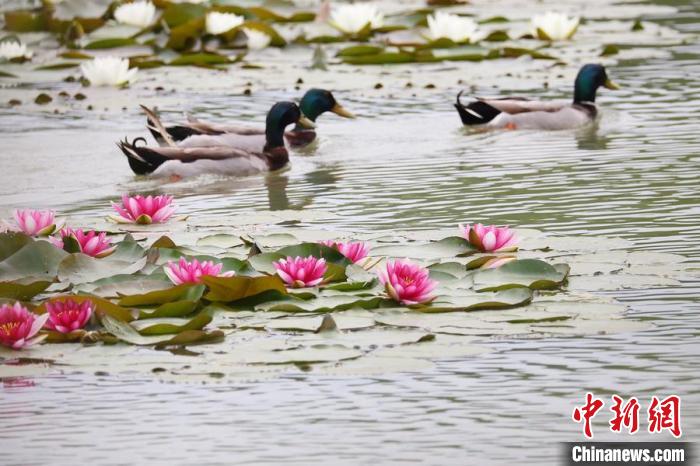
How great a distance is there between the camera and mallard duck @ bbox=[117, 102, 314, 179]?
9586mm

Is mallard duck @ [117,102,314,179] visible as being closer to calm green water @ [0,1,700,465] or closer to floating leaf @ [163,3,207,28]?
calm green water @ [0,1,700,465]

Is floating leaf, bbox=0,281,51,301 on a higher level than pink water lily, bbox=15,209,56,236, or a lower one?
lower

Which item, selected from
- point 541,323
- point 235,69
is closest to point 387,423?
point 541,323

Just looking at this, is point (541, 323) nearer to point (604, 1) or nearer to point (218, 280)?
point (218, 280)

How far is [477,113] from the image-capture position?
37.4 ft

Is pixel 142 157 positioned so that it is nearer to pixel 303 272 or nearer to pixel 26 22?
pixel 303 272

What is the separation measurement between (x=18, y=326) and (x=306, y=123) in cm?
624

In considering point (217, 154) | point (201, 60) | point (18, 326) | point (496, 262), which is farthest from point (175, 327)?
point (201, 60)

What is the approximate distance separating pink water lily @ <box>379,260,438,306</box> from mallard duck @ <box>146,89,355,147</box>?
15.1 feet

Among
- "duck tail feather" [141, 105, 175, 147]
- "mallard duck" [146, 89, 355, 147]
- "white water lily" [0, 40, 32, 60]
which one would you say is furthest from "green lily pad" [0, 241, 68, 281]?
"white water lily" [0, 40, 32, 60]

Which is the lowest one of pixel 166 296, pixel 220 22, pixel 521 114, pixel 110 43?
pixel 521 114

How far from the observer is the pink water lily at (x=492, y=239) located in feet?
20.2

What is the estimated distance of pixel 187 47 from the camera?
1562 cm

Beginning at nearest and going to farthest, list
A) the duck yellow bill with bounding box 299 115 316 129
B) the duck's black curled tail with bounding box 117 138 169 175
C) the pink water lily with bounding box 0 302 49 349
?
the pink water lily with bounding box 0 302 49 349
the duck's black curled tail with bounding box 117 138 169 175
the duck yellow bill with bounding box 299 115 316 129
